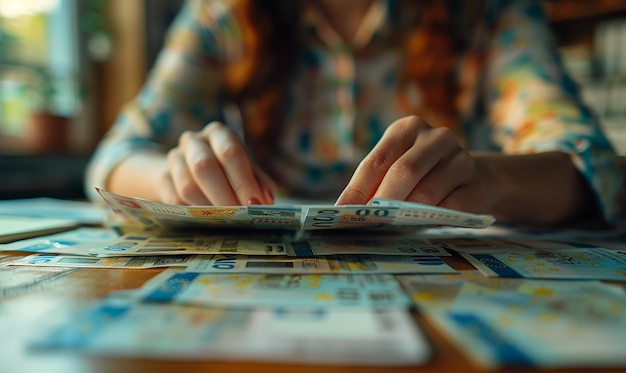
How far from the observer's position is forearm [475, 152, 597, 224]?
0.51m

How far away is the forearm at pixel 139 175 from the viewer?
615 mm

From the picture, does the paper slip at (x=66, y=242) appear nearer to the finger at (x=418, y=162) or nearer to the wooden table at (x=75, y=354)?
the wooden table at (x=75, y=354)

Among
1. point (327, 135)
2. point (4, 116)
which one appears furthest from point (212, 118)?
point (4, 116)

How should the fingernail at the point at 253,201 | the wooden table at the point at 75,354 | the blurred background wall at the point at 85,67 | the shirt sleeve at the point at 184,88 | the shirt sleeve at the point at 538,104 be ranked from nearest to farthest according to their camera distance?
the wooden table at the point at 75,354, the fingernail at the point at 253,201, the shirt sleeve at the point at 538,104, the shirt sleeve at the point at 184,88, the blurred background wall at the point at 85,67

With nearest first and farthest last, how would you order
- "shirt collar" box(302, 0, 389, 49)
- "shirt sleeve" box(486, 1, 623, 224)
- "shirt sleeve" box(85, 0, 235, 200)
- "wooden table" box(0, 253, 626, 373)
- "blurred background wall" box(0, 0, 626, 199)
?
"wooden table" box(0, 253, 626, 373) → "shirt sleeve" box(486, 1, 623, 224) → "shirt sleeve" box(85, 0, 235, 200) → "shirt collar" box(302, 0, 389, 49) → "blurred background wall" box(0, 0, 626, 199)

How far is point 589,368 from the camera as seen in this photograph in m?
0.19

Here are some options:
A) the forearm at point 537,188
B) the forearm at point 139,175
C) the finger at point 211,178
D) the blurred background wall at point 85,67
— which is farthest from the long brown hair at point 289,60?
the blurred background wall at point 85,67

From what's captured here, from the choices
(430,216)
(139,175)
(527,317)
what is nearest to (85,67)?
(139,175)

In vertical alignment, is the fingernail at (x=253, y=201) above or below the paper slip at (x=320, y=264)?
above

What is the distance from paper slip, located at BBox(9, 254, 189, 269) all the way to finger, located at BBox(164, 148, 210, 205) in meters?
0.10

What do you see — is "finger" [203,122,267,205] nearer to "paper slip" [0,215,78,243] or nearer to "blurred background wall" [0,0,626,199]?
"paper slip" [0,215,78,243]

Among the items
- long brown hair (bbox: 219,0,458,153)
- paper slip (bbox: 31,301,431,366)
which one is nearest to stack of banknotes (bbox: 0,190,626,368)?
paper slip (bbox: 31,301,431,366)

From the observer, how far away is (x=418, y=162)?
0.40 metres

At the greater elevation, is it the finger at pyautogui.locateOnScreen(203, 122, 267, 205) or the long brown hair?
the long brown hair
